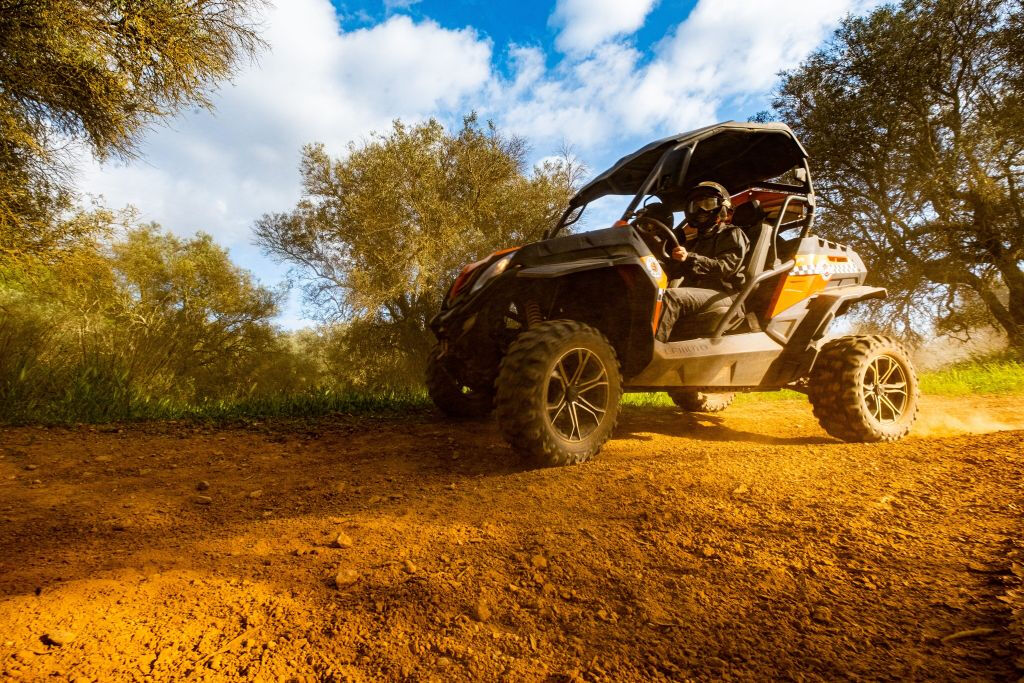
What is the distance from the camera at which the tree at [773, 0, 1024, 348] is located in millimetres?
12734

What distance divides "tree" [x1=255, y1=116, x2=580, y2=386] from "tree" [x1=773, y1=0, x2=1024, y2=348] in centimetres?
877

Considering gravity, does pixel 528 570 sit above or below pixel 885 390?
below

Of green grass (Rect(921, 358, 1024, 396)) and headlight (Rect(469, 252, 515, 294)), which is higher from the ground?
headlight (Rect(469, 252, 515, 294))

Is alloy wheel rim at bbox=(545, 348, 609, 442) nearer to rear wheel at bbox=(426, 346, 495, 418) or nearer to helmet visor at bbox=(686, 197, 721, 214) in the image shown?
rear wheel at bbox=(426, 346, 495, 418)

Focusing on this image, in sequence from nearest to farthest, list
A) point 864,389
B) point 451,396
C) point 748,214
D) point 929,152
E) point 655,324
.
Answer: point 655,324, point 864,389, point 451,396, point 748,214, point 929,152

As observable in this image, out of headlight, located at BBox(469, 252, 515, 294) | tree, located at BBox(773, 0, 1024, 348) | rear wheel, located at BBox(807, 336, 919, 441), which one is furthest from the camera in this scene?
tree, located at BBox(773, 0, 1024, 348)

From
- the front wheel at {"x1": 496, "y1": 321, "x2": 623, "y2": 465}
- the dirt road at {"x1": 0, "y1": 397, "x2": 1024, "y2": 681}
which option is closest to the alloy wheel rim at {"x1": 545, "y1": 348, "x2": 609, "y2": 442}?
the front wheel at {"x1": 496, "y1": 321, "x2": 623, "y2": 465}

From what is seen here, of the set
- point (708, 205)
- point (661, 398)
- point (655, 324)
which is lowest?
point (661, 398)

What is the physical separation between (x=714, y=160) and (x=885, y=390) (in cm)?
270

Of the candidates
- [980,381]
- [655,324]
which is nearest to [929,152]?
[980,381]

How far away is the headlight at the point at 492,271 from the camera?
3.84 metres

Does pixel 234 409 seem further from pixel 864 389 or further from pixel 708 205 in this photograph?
pixel 864 389

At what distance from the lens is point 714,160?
16.8 feet

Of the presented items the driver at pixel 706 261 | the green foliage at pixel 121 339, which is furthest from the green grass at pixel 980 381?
the green foliage at pixel 121 339
